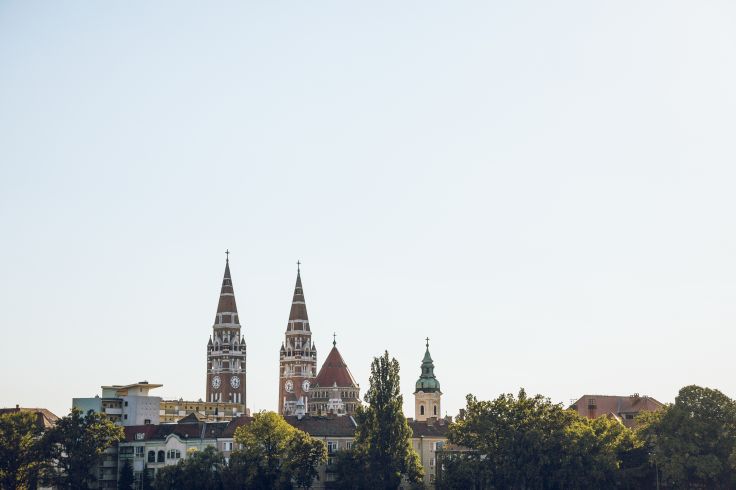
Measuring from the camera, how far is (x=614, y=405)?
19350 centimetres

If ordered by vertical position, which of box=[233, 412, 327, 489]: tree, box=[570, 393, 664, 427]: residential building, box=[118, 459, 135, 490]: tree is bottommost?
box=[118, 459, 135, 490]: tree

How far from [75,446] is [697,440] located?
239 feet

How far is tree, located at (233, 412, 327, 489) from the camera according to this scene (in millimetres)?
142750

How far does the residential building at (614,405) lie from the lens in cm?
18959

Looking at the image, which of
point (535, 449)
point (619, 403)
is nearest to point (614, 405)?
point (619, 403)

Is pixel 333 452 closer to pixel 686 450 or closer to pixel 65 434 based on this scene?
pixel 65 434

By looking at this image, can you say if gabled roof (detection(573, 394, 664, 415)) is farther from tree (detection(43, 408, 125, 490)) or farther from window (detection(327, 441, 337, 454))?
tree (detection(43, 408, 125, 490))

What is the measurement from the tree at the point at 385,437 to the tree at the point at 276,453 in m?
6.76

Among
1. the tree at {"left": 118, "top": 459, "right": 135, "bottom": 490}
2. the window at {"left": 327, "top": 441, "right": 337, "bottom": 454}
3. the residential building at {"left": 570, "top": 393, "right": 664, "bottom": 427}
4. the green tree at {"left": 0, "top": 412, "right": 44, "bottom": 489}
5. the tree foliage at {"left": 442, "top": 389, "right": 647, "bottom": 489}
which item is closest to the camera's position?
the tree foliage at {"left": 442, "top": 389, "right": 647, "bottom": 489}

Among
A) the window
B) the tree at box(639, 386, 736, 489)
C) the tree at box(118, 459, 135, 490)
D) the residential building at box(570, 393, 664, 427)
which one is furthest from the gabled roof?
the tree at box(118, 459, 135, 490)

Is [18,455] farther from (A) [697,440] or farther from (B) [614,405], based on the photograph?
(B) [614,405]

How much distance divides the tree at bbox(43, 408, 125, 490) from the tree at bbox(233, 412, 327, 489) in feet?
60.0

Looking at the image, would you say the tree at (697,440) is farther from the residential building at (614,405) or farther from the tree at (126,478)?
the tree at (126,478)

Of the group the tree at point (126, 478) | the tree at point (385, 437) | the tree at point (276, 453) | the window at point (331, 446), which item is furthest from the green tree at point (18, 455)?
the tree at point (385, 437)
